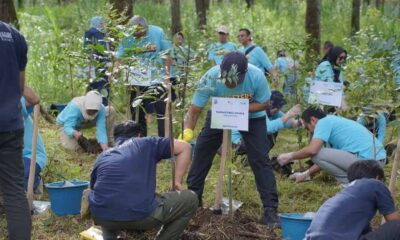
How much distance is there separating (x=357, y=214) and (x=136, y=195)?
4.27 feet

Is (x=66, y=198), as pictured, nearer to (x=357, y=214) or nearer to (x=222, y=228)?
(x=222, y=228)

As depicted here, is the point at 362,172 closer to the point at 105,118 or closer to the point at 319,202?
the point at 319,202

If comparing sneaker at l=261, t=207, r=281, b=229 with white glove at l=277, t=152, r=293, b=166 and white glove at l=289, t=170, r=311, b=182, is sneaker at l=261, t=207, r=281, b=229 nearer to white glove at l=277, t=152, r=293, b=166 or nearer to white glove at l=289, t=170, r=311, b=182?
white glove at l=277, t=152, r=293, b=166

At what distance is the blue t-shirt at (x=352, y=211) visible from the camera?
3521 millimetres

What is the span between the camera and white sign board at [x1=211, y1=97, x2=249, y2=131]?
4.51 metres

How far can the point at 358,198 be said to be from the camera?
353cm

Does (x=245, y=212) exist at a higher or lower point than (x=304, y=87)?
lower

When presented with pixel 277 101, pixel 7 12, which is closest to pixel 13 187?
pixel 277 101

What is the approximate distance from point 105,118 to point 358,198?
3.89 m

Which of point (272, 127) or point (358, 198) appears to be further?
point (272, 127)

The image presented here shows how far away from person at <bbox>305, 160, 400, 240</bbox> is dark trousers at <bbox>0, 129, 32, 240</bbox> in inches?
66.1

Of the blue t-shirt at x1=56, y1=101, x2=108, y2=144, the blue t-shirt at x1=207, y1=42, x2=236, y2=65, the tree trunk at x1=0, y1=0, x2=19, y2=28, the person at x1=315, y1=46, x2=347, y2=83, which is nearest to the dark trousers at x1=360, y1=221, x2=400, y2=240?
the blue t-shirt at x1=207, y1=42, x2=236, y2=65

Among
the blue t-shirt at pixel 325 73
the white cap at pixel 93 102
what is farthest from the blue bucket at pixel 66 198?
the blue t-shirt at pixel 325 73

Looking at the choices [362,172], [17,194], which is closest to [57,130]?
[17,194]
